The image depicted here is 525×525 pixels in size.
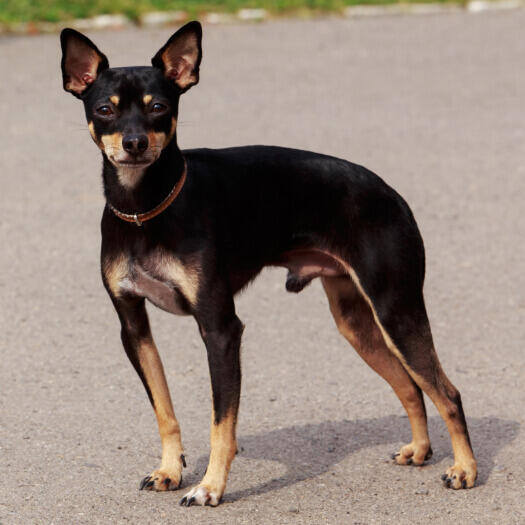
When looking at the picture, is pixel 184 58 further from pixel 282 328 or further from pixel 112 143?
pixel 282 328

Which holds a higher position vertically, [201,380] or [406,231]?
[406,231]

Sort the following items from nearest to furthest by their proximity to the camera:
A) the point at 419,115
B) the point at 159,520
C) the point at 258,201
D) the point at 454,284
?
the point at 159,520 < the point at 258,201 < the point at 454,284 < the point at 419,115

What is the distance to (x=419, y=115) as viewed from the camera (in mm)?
12141

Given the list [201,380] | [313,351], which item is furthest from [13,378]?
[313,351]

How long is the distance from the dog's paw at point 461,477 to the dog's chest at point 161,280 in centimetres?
130

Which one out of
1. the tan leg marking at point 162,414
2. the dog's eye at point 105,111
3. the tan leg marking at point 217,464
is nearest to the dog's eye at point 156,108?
the dog's eye at point 105,111

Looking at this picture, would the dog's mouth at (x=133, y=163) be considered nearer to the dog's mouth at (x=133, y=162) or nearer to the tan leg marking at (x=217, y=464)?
the dog's mouth at (x=133, y=162)

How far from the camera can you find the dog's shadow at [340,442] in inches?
218

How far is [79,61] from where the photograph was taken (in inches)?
200

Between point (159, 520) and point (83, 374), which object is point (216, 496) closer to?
point (159, 520)

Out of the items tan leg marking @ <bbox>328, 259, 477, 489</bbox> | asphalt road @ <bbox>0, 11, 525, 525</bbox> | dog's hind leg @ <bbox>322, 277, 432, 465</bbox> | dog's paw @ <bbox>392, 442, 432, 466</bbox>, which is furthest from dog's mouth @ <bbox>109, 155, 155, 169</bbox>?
dog's paw @ <bbox>392, 442, 432, 466</bbox>

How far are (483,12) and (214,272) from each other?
1293cm

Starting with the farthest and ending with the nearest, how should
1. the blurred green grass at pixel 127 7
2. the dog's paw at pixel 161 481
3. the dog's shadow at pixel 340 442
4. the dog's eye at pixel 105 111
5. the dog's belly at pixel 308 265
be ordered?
the blurred green grass at pixel 127 7 < the dog's shadow at pixel 340 442 < the dog's belly at pixel 308 265 < the dog's paw at pixel 161 481 < the dog's eye at pixel 105 111

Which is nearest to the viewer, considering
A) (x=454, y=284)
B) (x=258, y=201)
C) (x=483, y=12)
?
(x=258, y=201)
